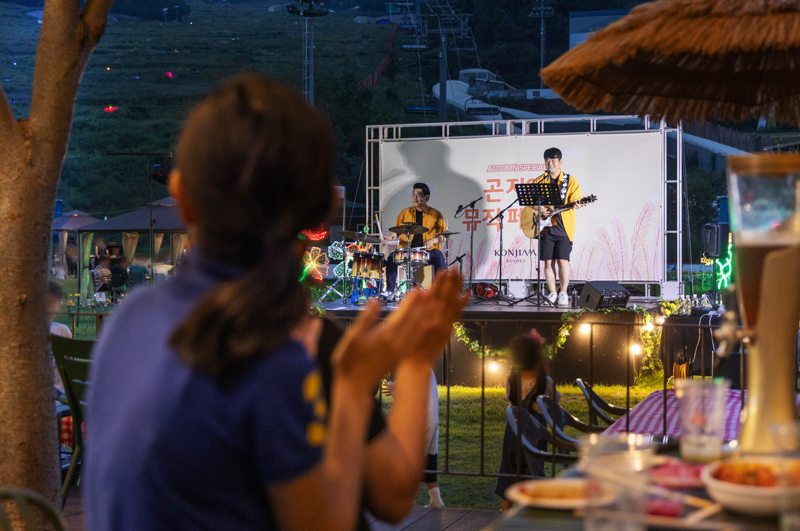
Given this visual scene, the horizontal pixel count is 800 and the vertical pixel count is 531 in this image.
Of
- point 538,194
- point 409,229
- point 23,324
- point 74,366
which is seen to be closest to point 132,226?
point 409,229

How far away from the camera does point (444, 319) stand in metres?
0.95

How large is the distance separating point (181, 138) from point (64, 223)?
835 inches

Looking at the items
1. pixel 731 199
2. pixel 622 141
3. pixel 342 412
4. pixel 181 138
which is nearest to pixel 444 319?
pixel 342 412

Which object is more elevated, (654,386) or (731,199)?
(731,199)

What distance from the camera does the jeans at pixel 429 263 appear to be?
11.5 metres

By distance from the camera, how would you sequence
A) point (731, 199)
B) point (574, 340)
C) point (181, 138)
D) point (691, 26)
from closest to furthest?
point (181, 138) → point (731, 199) → point (691, 26) → point (574, 340)

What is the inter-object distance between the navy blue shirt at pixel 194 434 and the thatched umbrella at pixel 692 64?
132 cm

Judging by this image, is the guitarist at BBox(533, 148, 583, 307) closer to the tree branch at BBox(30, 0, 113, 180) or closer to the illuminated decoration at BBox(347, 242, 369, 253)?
the illuminated decoration at BBox(347, 242, 369, 253)

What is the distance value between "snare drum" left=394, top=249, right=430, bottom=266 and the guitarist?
5.89 ft

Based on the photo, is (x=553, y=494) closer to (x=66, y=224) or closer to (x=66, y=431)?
(x=66, y=431)

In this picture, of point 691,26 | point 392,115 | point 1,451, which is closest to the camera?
point 691,26

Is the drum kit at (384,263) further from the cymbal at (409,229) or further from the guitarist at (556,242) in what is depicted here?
the guitarist at (556,242)

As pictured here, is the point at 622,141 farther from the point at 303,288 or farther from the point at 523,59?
the point at 523,59

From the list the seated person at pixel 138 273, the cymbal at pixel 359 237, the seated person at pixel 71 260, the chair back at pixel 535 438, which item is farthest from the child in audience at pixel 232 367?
the seated person at pixel 71 260
